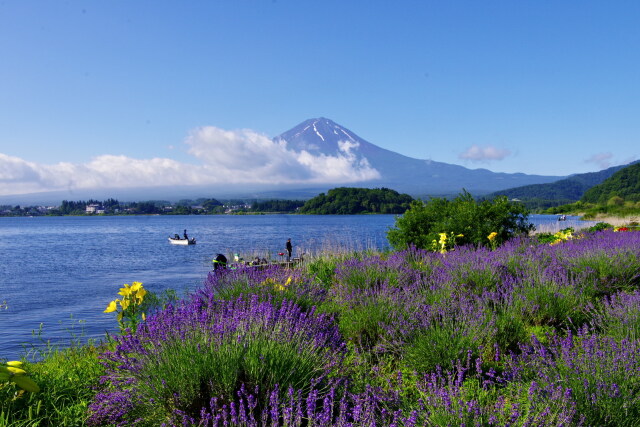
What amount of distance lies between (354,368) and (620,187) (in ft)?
382

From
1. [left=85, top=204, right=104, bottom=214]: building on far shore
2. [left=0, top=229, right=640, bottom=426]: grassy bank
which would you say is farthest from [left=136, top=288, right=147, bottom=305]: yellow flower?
[left=85, top=204, right=104, bottom=214]: building on far shore

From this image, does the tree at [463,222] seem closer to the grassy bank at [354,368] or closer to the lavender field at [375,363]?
the lavender field at [375,363]

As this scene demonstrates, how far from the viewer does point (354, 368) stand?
3826 millimetres

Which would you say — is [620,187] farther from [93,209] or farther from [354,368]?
[93,209]

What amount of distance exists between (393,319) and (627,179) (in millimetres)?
117286

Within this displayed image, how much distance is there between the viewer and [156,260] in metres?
36.8

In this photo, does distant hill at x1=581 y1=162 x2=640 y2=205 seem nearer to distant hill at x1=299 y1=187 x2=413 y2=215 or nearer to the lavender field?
distant hill at x1=299 y1=187 x2=413 y2=215

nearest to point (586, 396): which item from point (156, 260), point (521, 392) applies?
point (521, 392)

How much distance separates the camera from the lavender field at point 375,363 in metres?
2.84

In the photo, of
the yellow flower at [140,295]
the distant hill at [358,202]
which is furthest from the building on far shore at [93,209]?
the yellow flower at [140,295]

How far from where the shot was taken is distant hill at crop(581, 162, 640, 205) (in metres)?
96.8

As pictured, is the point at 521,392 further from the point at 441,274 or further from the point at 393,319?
the point at 441,274

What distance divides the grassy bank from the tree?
6862 millimetres

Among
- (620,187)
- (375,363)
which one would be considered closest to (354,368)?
(375,363)
